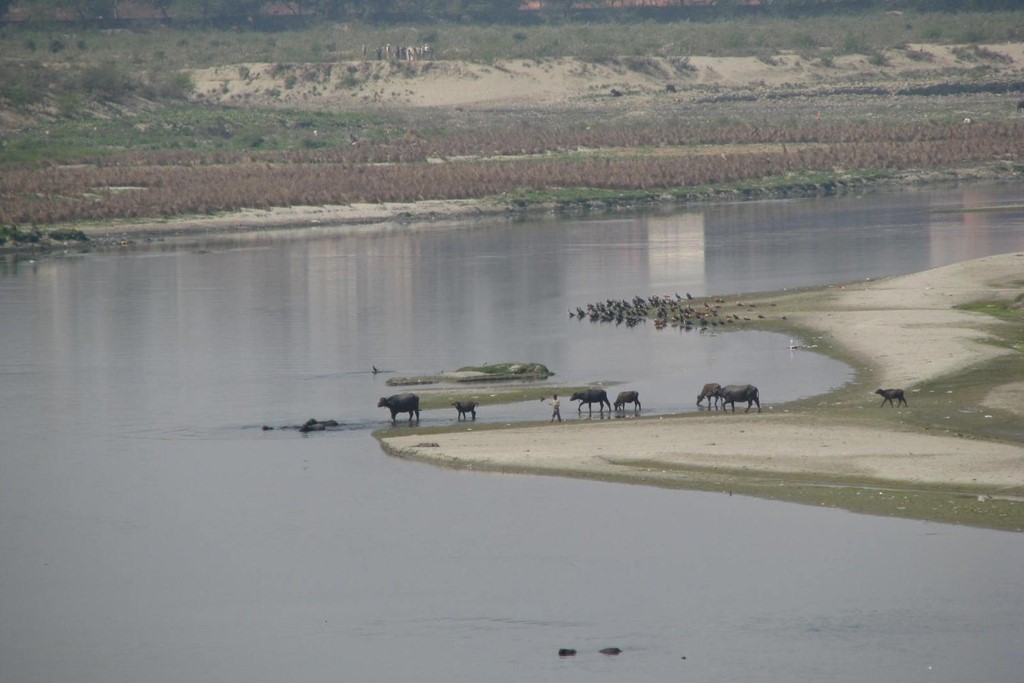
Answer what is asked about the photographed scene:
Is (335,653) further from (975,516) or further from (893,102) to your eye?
(893,102)

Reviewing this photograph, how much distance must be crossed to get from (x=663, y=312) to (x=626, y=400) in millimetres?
12255

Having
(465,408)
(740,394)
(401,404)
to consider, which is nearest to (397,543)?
(465,408)

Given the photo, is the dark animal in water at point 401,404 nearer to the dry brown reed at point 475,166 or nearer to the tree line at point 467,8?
the dry brown reed at point 475,166

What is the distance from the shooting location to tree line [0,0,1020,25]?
450 ft

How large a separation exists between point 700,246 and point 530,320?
54.9 feet

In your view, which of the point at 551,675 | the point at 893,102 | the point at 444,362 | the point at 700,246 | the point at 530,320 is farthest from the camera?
the point at 893,102

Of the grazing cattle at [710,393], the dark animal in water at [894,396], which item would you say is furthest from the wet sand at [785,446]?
the grazing cattle at [710,393]

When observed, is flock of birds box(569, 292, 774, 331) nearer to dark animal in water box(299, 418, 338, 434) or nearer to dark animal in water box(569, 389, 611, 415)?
dark animal in water box(569, 389, 611, 415)

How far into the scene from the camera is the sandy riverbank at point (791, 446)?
2452 centimetres

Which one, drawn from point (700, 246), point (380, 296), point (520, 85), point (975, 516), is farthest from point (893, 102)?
point (975, 516)

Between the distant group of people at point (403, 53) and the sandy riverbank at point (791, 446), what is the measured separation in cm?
8270

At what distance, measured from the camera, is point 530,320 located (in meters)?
42.7

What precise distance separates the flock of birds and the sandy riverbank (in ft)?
22.0

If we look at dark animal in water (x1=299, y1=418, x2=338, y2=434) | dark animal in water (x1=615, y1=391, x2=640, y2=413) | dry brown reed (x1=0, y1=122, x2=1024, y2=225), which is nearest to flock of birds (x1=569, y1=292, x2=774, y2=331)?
dark animal in water (x1=615, y1=391, x2=640, y2=413)
